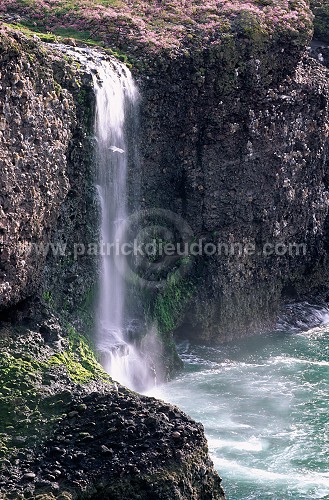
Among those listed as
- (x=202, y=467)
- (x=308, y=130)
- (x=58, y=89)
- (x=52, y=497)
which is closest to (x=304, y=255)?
(x=308, y=130)

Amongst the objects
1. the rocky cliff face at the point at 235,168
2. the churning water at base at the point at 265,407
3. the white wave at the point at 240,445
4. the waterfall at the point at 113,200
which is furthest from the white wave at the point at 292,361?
the white wave at the point at 240,445

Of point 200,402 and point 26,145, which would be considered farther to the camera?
point 200,402

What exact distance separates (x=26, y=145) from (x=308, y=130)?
15.9 m

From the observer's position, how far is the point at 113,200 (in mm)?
36312

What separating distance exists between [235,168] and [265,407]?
9688 millimetres

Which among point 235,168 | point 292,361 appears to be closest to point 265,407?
point 292,361

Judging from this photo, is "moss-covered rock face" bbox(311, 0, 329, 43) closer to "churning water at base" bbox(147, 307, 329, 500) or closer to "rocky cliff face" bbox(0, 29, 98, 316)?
"churning water at base" bbox(147, 307, 329, 500)

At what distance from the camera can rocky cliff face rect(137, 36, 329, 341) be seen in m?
38.8

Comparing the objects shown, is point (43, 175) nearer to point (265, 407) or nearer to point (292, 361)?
point (265, 407)

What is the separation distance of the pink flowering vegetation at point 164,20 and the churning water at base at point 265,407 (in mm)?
11621

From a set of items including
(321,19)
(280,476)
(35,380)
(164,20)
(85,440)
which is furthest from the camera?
(321,19)

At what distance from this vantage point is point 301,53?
4191cm

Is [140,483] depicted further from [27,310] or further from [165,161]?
→ [165,161]

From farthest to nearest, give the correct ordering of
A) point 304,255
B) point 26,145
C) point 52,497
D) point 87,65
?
point 304,255, point 87,65, point 26,145, point 52,497
